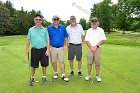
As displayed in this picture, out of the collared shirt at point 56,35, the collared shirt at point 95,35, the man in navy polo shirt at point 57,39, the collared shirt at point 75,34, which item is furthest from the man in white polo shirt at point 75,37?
the collared shirt at point 95,35

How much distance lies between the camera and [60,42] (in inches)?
356

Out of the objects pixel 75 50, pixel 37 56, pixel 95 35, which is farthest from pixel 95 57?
pixel 37 56

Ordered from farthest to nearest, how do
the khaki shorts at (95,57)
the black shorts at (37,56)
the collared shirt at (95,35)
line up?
1. the khaki shorts at (95,57)
2. the collared shirt at (95,35)
3. the black shorts at (37,56)

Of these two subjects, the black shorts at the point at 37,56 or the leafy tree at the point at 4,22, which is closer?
the black shorts at the point at 37,56

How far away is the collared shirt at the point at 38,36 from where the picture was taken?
27.8 ft

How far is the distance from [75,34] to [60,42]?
0.68 metres

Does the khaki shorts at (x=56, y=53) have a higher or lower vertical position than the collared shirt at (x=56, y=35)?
lower

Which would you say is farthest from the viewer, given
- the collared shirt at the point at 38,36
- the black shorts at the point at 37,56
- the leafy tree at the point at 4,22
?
the leafy tree at the point at 4,22

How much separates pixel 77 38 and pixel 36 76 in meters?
1.80

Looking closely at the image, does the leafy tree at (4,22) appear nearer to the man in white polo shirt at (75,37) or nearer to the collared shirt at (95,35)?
the man in white polo shirt at (75,37)

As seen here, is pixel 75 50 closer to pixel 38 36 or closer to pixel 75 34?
pixel 75 34

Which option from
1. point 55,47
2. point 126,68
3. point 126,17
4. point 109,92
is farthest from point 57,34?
point 126,17

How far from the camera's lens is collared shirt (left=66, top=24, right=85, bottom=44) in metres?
9.48

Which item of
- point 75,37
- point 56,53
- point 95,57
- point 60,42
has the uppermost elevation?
point 75,37
